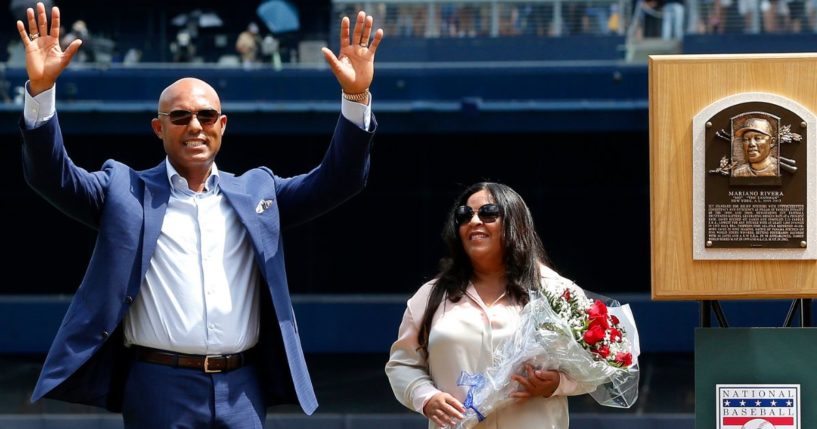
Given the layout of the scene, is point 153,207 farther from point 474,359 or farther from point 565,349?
point 565,349

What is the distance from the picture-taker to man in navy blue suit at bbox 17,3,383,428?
4828mm

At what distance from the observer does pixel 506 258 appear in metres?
5.36

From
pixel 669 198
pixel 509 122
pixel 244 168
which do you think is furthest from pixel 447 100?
pixel 669 198

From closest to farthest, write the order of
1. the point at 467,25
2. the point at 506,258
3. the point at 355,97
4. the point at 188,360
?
the point at 188,360, the point at 355,97, the point at 506,258, the point at 467,25

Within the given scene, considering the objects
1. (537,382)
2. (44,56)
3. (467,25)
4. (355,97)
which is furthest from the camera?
(467,25)

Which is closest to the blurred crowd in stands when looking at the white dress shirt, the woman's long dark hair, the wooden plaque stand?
the wooden plaque stand

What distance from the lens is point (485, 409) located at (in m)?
5.15

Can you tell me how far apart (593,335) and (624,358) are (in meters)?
0.17

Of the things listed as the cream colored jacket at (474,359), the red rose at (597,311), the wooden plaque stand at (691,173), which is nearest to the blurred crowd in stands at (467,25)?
the wooden plaque stand at (691,173)

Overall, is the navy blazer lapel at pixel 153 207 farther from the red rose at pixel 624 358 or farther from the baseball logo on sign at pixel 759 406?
the baseball logo on sign at pixel 759 406

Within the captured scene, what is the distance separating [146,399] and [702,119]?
2.33 meters

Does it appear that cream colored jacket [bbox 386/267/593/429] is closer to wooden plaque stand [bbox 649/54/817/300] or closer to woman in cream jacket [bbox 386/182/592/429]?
woman in cream jacket [bbox 386/182/592/429]

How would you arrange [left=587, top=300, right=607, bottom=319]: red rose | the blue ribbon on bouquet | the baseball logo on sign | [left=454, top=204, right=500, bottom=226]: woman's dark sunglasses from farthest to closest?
the baseball logo on sign, [left=454, top=204, right=500, bottom=226]: woman's dark sunglasses, the blue ribbon on bouquet, [left=587, top=300, right=607, bottom=319]: red rose

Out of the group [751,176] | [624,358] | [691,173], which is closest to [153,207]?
[624,358]
